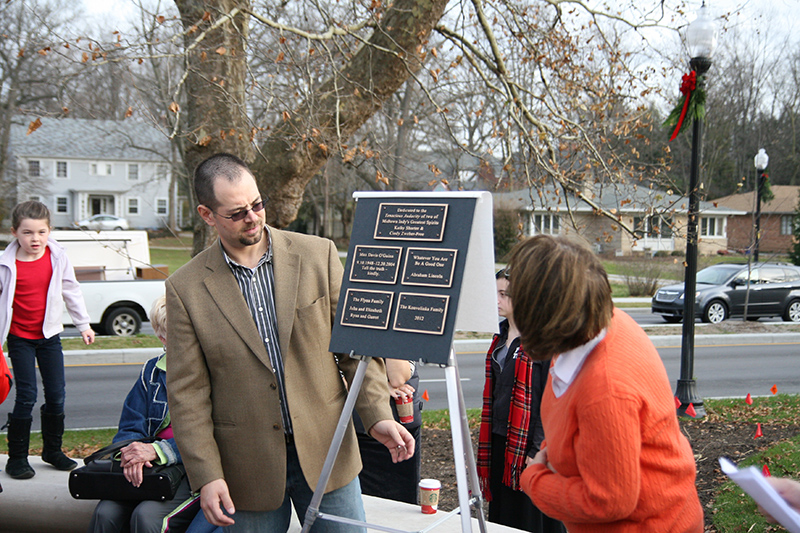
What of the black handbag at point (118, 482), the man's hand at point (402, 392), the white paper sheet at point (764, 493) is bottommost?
the black handbag at point (118, 482)

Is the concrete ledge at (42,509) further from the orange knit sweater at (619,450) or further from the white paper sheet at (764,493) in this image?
the white paper sheet at (764,493)

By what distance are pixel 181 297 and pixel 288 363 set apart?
513mm

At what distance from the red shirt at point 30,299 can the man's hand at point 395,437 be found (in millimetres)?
3288

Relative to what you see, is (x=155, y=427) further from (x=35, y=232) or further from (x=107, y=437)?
(x=107, y=437)

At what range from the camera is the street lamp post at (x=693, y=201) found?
291 inches

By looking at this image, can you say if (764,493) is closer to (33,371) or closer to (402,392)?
(402,392)

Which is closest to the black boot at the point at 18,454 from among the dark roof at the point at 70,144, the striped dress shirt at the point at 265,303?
the striped dress shirt at the point at 265,303

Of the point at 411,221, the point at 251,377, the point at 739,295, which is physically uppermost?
the point at 411,221

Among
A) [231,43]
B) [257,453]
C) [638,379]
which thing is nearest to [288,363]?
[257,453]

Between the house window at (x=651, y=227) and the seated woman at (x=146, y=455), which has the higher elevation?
the house window at (x=651, y=227)

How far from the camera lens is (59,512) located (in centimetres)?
408

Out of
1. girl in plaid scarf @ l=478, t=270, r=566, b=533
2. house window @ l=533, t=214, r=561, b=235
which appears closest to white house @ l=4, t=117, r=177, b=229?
house window @ l=533, t=214, r=561, b=235

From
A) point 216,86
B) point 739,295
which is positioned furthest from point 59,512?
point 739,295

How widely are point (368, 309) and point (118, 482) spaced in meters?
1.68
